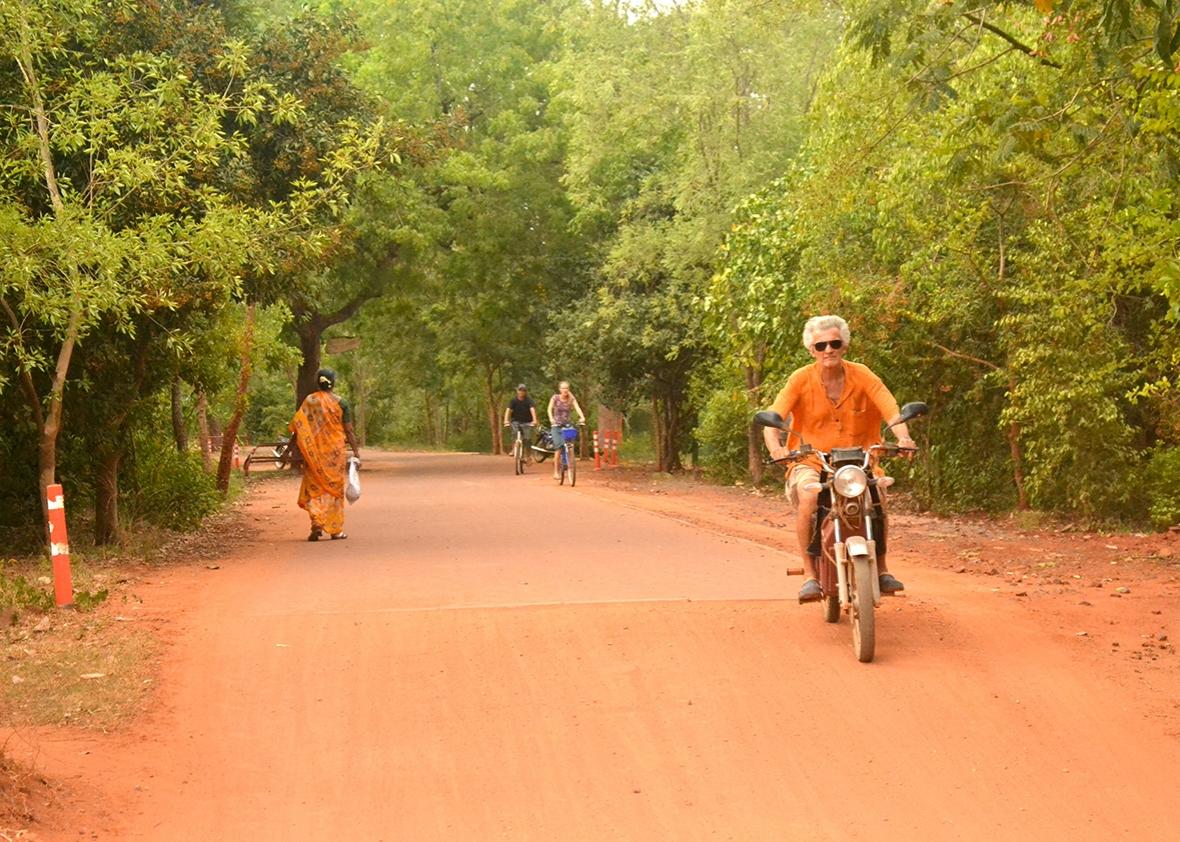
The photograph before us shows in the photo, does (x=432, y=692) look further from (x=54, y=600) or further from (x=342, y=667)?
(x=54, y=600)

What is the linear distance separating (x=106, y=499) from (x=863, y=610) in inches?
385

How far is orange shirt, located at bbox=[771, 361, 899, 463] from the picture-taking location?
9.95 m

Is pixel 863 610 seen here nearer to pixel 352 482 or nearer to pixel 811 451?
pixel 811 451

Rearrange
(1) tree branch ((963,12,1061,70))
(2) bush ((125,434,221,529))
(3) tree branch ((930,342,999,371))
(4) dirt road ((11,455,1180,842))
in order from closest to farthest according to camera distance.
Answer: (4) dirt road ((11,455,1180,842)), (1) tree branch ((963,12,1061,70)), (2) bush ((125,434,221,529)), (3) tree branch ((930,342,999,371))

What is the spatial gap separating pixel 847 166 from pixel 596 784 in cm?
1120

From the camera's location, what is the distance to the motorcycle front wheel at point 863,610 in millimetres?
9055

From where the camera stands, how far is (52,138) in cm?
1382

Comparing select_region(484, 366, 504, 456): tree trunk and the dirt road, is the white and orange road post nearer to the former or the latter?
the dirt road

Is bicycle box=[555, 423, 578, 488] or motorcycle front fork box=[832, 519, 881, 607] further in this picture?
bicycle box=[555, 423, 578, 488]

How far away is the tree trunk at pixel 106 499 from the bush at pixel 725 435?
663 inches

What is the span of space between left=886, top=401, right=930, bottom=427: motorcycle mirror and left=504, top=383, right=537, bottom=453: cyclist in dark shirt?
942 inches

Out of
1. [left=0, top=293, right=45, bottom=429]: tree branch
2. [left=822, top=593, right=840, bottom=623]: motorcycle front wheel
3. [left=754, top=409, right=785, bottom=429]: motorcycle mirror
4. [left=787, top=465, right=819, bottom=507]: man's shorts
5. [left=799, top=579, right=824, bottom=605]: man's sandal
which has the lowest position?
[left=822, top=593, right=840, bottom=623]: motorcycle front wheel

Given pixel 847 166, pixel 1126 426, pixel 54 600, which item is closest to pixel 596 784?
pixel 54 600

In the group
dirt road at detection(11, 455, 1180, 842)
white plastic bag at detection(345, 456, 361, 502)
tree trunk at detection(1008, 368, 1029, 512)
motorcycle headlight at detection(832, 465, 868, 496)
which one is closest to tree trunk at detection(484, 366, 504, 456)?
tree trunk at detection(1008, 368, 1029, 512)
